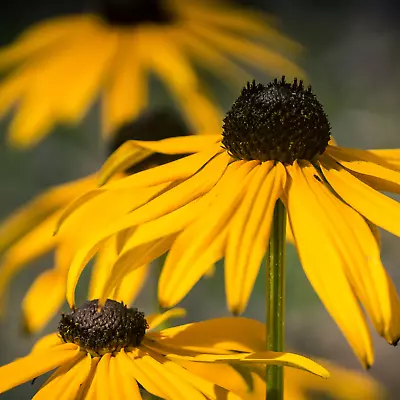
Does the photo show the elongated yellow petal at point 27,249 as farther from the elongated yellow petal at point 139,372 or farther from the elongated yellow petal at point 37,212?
the elongated yellow petal at point 139,372

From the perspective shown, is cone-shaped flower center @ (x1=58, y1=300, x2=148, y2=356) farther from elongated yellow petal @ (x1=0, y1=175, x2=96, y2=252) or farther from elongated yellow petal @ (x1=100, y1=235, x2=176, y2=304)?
elongated yellow petal @ (x1=0, y1=175, x2=96, y2=252)

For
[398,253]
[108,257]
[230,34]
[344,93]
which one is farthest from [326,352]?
[108,257]

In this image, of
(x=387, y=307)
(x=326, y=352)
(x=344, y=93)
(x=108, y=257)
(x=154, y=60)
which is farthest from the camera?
(x=344, y=93)

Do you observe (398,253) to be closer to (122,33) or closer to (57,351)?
(122,33)

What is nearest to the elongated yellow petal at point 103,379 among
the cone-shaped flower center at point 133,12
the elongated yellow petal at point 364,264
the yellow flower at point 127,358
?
the yellow flower at point 127,358

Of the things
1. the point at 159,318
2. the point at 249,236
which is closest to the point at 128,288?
the point at 159,318

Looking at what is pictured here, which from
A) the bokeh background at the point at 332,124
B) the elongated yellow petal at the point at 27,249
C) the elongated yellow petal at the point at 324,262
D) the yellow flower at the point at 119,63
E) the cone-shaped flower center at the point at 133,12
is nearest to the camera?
the elongated yellow petal at the point at 324,262
